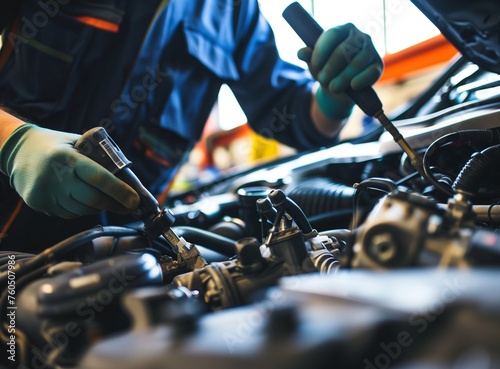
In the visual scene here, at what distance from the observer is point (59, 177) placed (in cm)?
66

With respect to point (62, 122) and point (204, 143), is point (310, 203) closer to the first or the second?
point (62, 122)

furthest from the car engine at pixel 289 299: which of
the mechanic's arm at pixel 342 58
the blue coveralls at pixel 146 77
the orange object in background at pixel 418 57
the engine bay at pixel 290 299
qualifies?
the orange object in background at pixel 418 57

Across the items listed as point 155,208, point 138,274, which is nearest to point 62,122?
point 155,208

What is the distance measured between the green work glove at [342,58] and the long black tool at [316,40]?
36 millimetres

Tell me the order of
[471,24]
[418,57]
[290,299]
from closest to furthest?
[290,299] → [471,24] → [418,57]

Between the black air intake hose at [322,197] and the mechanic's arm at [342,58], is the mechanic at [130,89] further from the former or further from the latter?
the black air intake hose at [322,197]

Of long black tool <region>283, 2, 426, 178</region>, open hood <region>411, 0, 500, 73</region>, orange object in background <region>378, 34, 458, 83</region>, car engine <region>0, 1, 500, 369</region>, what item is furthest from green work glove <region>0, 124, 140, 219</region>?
orange object in background <region>378, 34, 458, 83</region>

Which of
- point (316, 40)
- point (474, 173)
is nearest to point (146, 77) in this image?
point (316, 40)

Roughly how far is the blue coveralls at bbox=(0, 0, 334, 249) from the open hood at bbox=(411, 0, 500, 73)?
1.86 feet

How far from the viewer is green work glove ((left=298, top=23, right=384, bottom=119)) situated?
835 millimetres

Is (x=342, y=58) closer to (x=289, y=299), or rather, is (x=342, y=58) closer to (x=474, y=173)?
(x=474, y=173)

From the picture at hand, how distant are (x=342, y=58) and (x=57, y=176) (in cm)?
61

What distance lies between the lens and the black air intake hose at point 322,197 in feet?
2.54

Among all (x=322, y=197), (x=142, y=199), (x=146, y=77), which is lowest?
(x=322, y=197)
